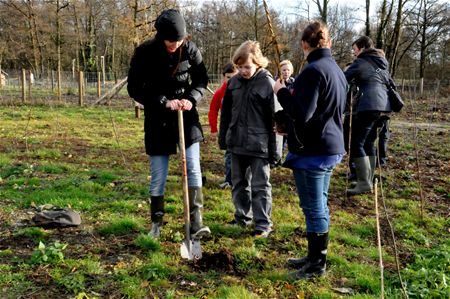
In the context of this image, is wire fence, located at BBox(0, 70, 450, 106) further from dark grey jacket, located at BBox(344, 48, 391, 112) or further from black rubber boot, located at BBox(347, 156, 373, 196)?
black rubber boot, located at BBox(347, 156, 373, 196)

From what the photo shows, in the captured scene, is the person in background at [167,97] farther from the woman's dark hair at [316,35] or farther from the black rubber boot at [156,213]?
the woman's dark hair at [316,35]

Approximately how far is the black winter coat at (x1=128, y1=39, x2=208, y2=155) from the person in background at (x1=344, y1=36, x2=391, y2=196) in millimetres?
2756

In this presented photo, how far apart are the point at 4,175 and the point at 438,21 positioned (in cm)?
4061

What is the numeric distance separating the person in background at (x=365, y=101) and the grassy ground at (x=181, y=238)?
454 millimetres

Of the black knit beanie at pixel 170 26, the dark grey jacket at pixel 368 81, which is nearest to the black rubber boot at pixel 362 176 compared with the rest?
the dark grey jacket at pixel 368 81

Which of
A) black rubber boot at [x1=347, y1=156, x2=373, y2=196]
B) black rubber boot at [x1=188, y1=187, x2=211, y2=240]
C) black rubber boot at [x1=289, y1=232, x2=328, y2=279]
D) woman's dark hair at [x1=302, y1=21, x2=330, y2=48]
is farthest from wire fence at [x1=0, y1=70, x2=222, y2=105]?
black rubber boot at [x1=289, y1=232, x2=328, y2=279]

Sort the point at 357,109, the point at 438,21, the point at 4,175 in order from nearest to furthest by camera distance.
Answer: the point at 357,109, the point at 4,175, the point at 438,21

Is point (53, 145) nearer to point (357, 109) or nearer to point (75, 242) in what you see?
point (75, 242)

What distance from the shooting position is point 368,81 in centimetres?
590

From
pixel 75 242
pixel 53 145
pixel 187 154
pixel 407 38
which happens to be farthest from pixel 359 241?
pixel 407 38

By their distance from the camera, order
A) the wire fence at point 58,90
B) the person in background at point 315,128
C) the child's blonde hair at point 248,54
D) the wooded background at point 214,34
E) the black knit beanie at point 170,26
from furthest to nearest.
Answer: the wooded background at point 214,34, the wire fence at point 58,90, the child's blonde hair at point 248,54, the black knit beanie at point 170,26, the person in background at point 315,128

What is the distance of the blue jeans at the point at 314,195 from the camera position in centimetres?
338

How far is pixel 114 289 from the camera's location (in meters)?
3.25

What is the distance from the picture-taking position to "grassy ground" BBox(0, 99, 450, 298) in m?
3.33
